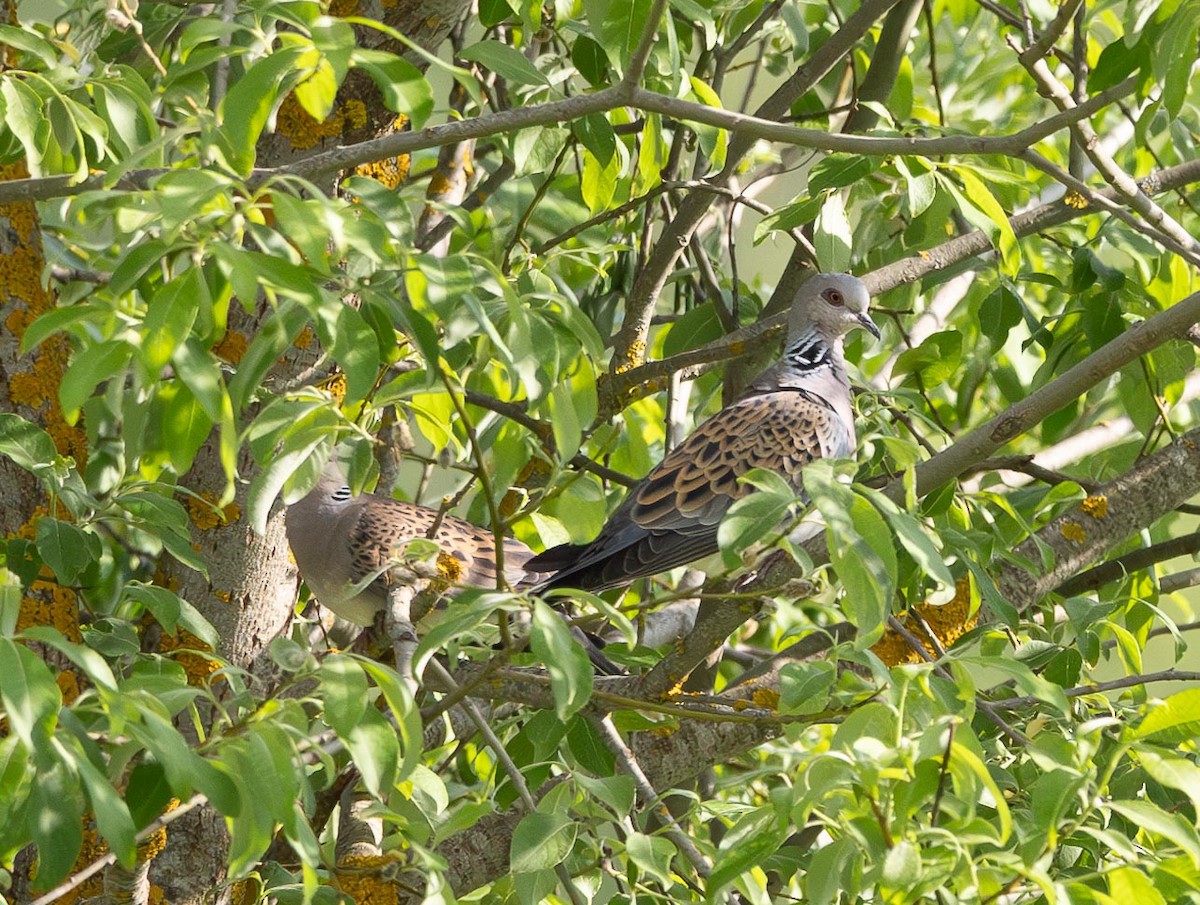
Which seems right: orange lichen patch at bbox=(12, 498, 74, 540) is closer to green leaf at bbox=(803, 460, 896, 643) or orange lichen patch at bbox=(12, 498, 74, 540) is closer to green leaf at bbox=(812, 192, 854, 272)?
green leaf at bbox=(812, 192, 854, 272)

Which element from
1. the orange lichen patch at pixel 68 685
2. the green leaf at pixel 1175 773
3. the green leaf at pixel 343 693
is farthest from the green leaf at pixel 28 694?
the orange lichen patch at pixel 68 685

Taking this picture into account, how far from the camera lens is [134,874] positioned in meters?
1.85

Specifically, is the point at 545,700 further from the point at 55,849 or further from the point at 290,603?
the point at 55,849

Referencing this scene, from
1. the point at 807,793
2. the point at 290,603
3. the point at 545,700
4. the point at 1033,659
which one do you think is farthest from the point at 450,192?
the point at 807,793

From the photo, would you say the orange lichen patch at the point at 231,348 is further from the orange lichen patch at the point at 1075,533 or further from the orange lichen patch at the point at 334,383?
the orange lichen patch at the point at 1075,533

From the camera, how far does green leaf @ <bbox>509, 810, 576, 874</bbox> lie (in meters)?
1.48

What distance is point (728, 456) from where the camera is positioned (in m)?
2.91

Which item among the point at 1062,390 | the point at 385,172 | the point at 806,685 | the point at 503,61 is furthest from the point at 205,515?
the point at 1062,390

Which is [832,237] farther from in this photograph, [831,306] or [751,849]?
[751,849]

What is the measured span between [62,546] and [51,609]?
41cm

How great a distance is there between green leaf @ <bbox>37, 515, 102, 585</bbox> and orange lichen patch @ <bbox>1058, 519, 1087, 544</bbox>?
4.90ft

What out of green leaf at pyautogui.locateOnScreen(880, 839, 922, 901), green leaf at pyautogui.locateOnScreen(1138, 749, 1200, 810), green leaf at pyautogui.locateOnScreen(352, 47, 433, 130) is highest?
green leaf at pyautogui.locateOnScreen(352, 47, 433, 130)

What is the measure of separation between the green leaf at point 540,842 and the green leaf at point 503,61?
2.58 feet

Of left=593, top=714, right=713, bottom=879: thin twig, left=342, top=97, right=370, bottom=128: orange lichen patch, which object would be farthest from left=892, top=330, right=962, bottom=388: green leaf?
left=342, top=97, right=370, bottom=128: orange lichen patch
